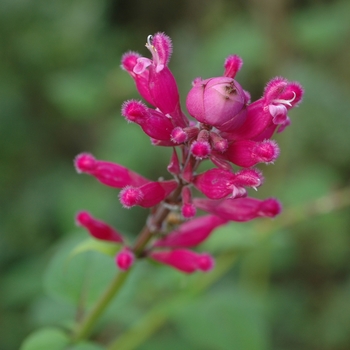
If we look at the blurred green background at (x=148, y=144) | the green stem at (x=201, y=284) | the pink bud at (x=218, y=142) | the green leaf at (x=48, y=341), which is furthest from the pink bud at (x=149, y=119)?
the blurred green background at (x=148, y=144)

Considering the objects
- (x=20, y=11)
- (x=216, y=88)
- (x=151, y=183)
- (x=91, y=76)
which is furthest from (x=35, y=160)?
(x=216, y=88)

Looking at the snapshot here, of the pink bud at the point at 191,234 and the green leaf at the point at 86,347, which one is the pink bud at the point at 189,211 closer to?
the pink bud at the point at 191,234

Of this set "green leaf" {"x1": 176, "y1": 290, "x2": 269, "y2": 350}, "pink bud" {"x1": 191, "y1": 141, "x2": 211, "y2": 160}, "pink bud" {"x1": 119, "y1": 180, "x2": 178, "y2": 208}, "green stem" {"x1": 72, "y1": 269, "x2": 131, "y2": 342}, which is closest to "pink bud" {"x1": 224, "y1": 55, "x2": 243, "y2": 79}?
"pink bud" {"x1": 191, "y1": 141, "x2": 211, "y2": 160}

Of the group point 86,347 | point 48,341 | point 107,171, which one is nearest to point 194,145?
point 107,171

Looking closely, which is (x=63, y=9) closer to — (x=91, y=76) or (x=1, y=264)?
(x=91, y=76)

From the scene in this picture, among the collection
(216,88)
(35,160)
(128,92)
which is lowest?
(35,160)

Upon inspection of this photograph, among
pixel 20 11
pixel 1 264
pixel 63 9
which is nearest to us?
pixel 1 264

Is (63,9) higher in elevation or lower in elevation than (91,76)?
higher
